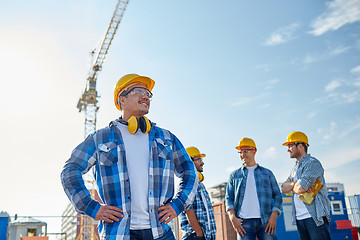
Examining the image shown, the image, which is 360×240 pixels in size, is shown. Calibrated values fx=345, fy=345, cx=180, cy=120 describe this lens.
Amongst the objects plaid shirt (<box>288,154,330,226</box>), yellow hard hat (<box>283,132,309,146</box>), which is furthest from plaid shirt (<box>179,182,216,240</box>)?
yellow hard hat (<box>283,132,309,146</box>)

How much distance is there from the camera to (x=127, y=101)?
9.78ft

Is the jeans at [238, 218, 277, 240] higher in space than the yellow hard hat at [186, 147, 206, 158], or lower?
lower

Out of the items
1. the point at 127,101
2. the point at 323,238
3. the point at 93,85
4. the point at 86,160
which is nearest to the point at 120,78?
the point at 127,101

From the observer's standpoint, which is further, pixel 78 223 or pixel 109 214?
pixel 78 223

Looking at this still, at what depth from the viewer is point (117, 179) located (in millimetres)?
2514

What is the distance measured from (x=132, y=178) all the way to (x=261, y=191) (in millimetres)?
3347

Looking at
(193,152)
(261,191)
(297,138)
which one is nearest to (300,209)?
(261,191)

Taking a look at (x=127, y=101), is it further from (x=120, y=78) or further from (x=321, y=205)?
(x=321, y=205)

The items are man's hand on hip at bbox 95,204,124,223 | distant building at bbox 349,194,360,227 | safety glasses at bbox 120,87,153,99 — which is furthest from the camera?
distant building at bbox 349,194,360,227

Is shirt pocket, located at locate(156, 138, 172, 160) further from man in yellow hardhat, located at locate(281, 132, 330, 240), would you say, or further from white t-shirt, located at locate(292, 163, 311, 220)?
white t-shirt, located at locate(292, 163, 311, 220)

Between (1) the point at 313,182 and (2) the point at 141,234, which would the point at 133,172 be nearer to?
(2) the point at 141,234

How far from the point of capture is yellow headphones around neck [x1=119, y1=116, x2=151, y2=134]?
2.72 meters

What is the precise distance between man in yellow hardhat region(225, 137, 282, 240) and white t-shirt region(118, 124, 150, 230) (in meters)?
3.07

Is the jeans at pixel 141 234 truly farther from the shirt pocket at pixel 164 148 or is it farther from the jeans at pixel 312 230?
the jeans at pixel 312 230
